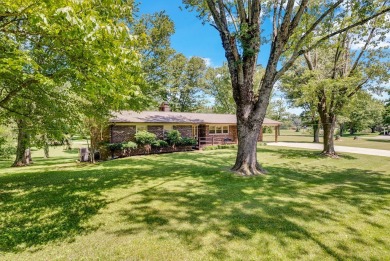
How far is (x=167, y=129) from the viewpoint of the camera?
2344 cm

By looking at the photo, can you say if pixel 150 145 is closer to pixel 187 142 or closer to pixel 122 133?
pixel 122 133

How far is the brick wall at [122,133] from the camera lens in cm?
1964

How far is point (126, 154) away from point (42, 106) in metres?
11.4

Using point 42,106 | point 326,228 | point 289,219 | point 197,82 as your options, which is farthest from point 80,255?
point 197,82

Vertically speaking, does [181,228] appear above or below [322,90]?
below

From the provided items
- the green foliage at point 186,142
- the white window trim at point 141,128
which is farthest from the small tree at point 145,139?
the green foliage at point 186,142

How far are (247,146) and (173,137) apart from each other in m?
13.4

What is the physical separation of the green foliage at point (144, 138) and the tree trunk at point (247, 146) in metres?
12.0

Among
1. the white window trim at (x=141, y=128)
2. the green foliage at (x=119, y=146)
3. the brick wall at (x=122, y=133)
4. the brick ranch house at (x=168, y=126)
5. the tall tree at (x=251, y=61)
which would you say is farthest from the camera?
the white window trim at (x=141, y=128)

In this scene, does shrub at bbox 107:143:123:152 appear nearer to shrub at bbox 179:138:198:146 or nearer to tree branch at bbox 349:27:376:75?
shrub at bbox 179:138:198:146

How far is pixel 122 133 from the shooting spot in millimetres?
20125

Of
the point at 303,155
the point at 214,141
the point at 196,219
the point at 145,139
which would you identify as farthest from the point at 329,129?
the point at 196,219

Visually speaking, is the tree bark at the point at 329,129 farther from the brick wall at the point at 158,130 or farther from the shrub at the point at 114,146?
the shrub at the point at 114,146

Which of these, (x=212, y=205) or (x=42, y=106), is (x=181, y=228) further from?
(x=42, y=106)
